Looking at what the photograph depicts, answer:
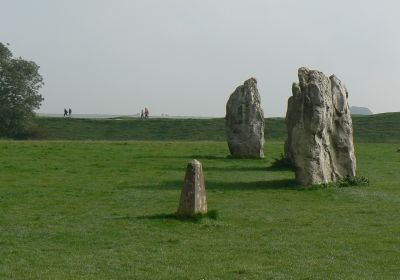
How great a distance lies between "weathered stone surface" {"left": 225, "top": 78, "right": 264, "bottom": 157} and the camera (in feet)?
122

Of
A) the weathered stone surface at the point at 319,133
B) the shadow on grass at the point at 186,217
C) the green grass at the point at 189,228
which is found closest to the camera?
the green grass at the point at 189,228

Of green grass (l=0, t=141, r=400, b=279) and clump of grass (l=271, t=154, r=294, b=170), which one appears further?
clump of grass (l=271, t=154, r=294, b=170)

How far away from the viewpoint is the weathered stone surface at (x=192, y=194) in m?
16.3

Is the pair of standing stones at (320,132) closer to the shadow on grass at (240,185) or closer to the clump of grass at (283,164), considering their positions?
the shadow on grass at (240,185)

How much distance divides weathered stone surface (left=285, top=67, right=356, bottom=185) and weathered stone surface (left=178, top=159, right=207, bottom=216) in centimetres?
800

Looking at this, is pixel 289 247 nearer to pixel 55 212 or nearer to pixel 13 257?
pixel 13 257

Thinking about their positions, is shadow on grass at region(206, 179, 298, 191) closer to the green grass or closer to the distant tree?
the green grass

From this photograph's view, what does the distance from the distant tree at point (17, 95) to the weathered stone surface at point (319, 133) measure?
43.6 m

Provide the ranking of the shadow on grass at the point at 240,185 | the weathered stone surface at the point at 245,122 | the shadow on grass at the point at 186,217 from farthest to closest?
the weathered stone surface at the point at 245,122 < the shadow on grass at the point at 240,185 < the shadow on grass at the point at 186,217

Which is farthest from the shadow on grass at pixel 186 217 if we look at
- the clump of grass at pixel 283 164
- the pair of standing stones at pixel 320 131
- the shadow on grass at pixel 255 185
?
the clump of grass at pixel 283 164

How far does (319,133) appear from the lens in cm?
2456

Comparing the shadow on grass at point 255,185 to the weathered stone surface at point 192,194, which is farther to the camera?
the shadow on grass at point 255,185

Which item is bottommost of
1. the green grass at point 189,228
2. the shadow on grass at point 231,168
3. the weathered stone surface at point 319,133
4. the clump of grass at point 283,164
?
the green grass at point 189,228

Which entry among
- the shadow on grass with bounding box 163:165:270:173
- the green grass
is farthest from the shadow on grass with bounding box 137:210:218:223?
the shadow on grass with bounding box 163:165:270:173
